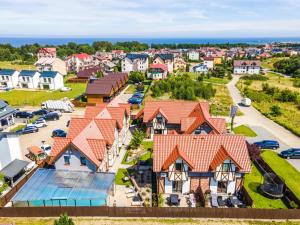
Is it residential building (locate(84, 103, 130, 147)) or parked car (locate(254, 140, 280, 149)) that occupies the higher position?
residential building (locate(84, 103, 130, 147))

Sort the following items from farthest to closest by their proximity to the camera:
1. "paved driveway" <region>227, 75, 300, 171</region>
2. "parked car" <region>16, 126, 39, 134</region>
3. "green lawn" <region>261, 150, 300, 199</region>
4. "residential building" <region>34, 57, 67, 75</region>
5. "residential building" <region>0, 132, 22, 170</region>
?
"residential building" <region>34, 57, 67, 75</region>
"parked car" <region>16, 126, 39, 134</region>
"paved driveway" <region>227, 75, 300, 171</region>
"residential building" <region>0, 132, 22, 170</region>
"green lawn" <region>261, 150, 300, 199</region>

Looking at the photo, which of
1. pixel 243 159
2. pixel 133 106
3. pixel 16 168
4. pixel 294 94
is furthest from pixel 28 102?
pixel 294 94

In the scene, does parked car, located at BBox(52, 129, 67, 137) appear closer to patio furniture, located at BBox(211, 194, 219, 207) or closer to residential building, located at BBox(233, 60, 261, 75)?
patio furniture, located at BBox(211, 194, 219, 207)

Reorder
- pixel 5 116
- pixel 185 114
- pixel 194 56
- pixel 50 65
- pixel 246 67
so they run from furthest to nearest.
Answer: pixel 194 56
pixel 246 67
pixel 50 65
pixel 5 116
pixel 185 114

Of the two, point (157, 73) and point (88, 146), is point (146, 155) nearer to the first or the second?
point (88, 146)

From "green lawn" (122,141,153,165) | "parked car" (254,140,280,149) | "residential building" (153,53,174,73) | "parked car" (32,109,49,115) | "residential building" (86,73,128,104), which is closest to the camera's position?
"green lawn" (122,141,153,165)

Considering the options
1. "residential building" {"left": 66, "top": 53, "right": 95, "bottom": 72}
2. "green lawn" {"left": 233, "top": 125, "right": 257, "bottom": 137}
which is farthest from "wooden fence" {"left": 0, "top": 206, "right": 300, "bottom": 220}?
"residential building" {"left": 66, "top": 53, "right": 95, "bottom": 72}

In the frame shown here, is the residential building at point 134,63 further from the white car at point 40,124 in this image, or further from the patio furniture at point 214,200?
the patio furniture at point 214,200

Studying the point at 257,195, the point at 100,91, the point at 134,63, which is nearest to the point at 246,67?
the point at 134,63
